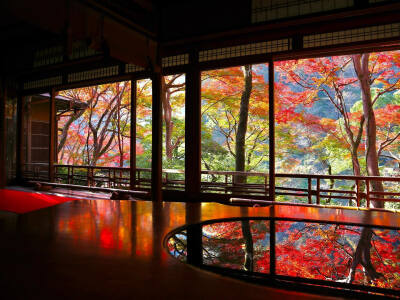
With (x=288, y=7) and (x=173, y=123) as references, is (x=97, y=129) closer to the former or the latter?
(x=173, y=123)

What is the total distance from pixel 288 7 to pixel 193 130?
7.26 ft

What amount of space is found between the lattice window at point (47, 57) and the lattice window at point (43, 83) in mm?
1088

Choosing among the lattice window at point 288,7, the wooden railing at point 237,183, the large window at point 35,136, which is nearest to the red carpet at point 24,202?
the wooden railing at point 237,183

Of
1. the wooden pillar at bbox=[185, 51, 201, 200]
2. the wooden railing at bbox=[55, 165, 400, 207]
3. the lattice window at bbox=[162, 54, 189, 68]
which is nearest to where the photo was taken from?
the wooden pillar at bbox=[185, 51, 201, 200]

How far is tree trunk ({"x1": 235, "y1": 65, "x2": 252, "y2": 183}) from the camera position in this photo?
351 inches

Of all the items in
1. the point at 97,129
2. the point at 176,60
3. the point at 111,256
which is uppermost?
the point at 176,60

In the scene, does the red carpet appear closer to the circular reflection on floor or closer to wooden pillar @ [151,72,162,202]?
→ wooden pillar @ [151,72,162,202]

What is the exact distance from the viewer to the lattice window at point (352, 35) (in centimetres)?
364

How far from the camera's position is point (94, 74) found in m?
6.44

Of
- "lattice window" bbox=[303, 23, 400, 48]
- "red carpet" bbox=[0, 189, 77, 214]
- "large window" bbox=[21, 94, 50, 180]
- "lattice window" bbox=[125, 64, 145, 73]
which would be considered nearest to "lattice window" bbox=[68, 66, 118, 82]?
"lattice window" bbox=[125, 64, 145, 73]

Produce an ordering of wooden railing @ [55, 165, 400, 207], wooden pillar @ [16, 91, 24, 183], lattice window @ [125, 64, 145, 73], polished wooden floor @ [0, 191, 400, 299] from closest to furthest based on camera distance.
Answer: polished wooden floor @ [0, 191, 400, 299] < lattice window @ [125, 64, 145, 73] < wooden railing @ [55, 165, 400, 207] < wooden pillar @ [16, 91, 24, 183]

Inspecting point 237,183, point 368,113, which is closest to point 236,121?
point 237,183

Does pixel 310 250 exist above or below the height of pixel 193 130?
below

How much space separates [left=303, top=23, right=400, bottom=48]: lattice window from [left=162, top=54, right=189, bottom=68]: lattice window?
1.90 m
